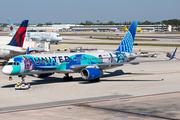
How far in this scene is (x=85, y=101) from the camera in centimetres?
2784

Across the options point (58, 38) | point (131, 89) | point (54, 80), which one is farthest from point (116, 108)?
point (58, 38)

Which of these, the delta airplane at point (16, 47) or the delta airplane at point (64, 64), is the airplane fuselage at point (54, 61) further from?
the delta airplane at point (16, 47)

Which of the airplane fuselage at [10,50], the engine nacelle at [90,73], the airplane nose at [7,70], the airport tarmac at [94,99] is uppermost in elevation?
the airplane fuselage at [10,50]

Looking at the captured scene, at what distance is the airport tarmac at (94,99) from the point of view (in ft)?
74.7

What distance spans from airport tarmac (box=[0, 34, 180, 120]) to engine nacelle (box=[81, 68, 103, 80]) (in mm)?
1040

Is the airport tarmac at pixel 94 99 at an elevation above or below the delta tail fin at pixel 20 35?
below

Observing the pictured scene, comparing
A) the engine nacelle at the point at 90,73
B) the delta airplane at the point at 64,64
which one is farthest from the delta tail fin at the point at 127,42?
the engine nacelle at the point at 90,73

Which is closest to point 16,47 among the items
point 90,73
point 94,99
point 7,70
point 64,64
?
point 64,64

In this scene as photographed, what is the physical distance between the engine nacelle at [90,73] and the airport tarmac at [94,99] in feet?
3.41

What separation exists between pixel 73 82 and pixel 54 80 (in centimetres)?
361

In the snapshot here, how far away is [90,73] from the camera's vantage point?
120 feet

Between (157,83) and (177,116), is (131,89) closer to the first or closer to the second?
(157,83)

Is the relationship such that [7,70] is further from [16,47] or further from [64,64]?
[16,47]

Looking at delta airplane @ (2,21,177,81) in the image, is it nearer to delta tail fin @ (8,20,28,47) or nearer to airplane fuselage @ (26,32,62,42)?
delta tail fin @ (8,20,28,47)
